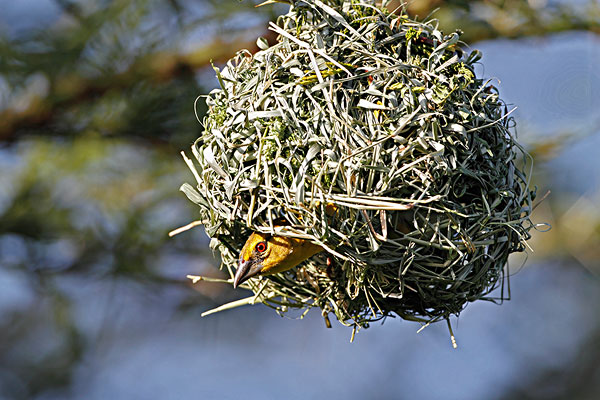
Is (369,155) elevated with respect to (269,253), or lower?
elevated

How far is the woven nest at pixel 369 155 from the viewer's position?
2.97 ft

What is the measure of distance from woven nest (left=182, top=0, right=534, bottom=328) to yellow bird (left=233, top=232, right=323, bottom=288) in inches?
0.9

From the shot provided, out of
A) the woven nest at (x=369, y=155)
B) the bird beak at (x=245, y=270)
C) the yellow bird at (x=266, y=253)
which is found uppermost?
the woven nest at (x=369, y=155)

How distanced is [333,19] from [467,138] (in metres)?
0.28

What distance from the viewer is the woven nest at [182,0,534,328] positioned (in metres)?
0.90

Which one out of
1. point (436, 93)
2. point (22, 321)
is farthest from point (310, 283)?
point (22, 321)

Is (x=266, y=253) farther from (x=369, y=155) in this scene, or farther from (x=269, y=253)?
(x=369, y=155)

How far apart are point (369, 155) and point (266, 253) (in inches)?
8.1

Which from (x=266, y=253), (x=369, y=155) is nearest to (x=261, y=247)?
(x=266, y=253)

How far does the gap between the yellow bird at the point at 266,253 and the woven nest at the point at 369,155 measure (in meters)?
0.02

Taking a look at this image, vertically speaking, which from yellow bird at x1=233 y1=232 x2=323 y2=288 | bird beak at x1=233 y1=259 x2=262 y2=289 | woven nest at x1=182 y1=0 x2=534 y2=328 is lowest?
bird beak at x1=233 y1=259 x2=262 y2=289

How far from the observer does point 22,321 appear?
2.58 m

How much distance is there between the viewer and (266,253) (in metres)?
0.93

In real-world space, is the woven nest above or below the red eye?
above
